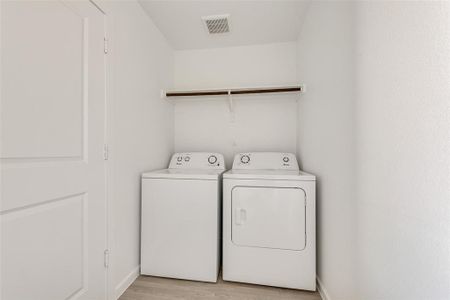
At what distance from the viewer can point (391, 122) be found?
0.76 m

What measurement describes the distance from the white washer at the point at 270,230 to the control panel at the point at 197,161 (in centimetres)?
56

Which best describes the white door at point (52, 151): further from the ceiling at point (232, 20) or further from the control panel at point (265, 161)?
the control panel at point (265, 161)

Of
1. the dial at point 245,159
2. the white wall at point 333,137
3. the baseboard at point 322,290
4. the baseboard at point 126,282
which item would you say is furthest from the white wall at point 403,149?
the baseboard at point 126,282

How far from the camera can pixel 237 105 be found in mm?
2537

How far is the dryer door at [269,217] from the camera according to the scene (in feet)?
5.26

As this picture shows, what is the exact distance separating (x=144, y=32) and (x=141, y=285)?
2225mm

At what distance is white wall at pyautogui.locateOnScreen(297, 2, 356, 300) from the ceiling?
0.29 metres

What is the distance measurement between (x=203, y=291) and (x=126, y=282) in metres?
0.62

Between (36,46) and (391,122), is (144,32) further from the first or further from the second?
(391,122)

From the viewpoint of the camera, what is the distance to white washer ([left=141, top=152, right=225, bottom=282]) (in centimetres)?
169

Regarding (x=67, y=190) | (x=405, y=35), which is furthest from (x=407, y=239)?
(x=67, y=190)

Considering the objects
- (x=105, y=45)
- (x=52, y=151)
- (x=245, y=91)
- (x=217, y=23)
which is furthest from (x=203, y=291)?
(x=217, y=23)

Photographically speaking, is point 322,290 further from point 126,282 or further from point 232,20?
point 232,20

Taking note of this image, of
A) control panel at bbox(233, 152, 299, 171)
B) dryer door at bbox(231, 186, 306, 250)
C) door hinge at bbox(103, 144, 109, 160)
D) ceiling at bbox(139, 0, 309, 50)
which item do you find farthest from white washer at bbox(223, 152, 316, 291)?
ceiling at bbox(139, 0, 309, 50)
